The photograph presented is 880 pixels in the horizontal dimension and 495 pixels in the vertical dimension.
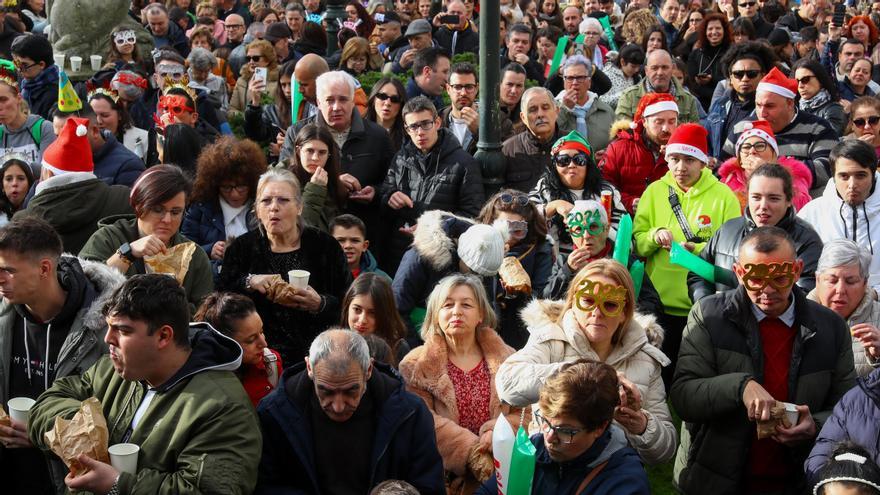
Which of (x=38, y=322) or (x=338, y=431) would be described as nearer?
(x=338, y=431)

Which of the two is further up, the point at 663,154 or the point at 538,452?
the point at 538,452

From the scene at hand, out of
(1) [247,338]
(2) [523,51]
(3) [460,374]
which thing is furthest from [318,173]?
(2) [523,51]

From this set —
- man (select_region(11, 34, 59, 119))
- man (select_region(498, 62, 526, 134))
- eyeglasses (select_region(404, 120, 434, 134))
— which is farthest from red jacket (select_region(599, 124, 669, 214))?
man (select_region(11, 34, 59, 119))

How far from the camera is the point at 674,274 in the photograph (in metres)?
7.40

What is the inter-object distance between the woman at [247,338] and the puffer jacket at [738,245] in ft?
8.64

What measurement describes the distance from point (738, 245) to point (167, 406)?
3636mm

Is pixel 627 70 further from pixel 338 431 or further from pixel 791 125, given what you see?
pixel 338 431

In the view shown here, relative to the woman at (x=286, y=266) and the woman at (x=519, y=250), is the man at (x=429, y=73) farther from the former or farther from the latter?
the woman at (x=286, y=266)

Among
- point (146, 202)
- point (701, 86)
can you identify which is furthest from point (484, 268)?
point (701, 86)

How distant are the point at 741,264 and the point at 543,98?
3.53m

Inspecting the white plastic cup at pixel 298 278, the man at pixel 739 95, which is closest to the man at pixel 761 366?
the white plastic cup at pixel 298 278

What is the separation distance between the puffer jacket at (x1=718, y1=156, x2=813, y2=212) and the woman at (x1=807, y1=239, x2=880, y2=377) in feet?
6.88

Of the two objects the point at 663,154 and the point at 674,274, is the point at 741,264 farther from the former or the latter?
the point at 663,154

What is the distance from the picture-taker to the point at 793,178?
7.91 metres
